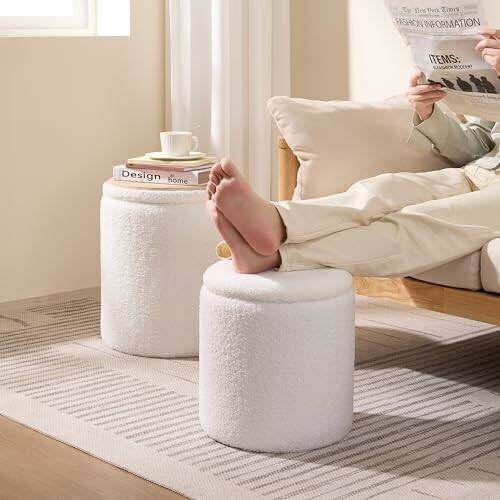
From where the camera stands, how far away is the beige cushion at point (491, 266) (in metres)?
2.62

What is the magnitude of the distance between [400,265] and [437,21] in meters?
0.57

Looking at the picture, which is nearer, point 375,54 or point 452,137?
point 452,137

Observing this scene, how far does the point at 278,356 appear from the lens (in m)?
2.31

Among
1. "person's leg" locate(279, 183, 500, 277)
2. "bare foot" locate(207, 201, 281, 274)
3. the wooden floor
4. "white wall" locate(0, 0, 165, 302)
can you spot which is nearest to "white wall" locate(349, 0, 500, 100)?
"white wall" locate(0, 0, 165, 302)

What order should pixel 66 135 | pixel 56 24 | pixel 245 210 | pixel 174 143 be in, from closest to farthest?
pixel 245 210 < pixel 174 143 < pixel 66 135 < pixel 56 24

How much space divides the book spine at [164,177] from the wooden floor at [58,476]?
88 centimetres

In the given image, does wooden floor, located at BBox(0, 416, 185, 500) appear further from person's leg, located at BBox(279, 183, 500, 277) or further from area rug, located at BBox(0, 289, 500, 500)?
person's leg, located at BBox(279, 183, 500, 277)

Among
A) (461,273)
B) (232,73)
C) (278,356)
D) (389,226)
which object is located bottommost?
(278,356)

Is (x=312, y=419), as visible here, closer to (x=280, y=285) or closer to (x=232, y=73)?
(x=280, y=285)

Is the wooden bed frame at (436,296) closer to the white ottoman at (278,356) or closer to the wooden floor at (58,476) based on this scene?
the white ottoman at (278,356)

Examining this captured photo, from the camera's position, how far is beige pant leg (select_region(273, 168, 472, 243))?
244 centimetres

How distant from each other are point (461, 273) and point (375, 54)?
1.61 meters

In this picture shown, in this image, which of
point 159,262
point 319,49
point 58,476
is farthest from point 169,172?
point 319,49

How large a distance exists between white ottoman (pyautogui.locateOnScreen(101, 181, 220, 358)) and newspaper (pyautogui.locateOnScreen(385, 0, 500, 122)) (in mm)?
748
